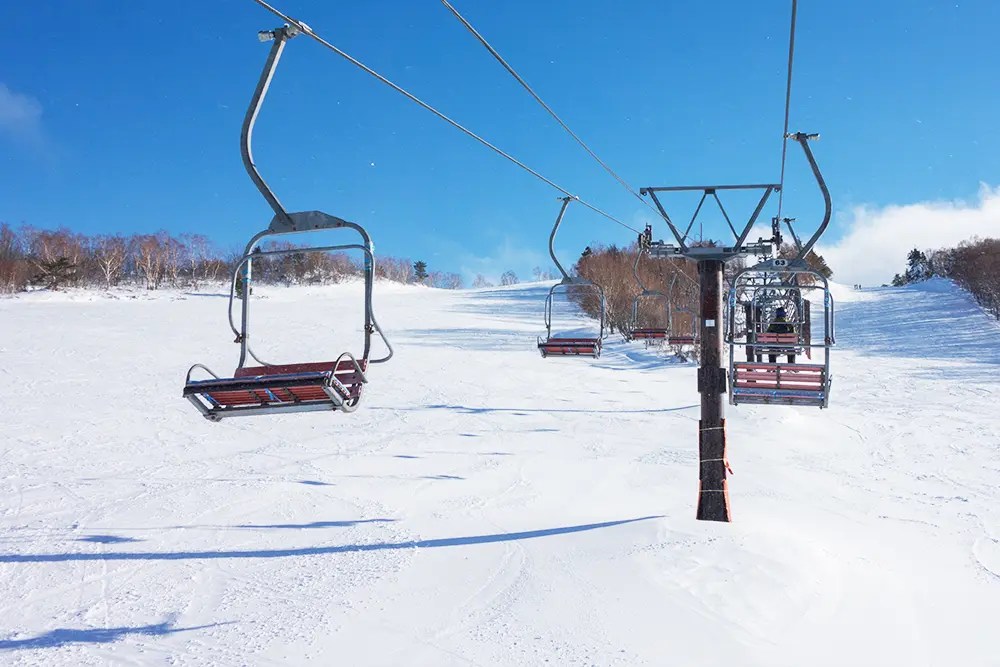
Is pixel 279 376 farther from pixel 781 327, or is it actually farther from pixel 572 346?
pixel 781 327

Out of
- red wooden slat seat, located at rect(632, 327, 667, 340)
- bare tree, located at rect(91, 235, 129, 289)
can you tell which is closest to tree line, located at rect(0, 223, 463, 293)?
bare tree, located at rect(91, 235, 129, 289)

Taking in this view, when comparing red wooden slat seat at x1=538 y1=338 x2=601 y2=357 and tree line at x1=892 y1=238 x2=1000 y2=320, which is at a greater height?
tree line at x1=892 y1=238 x2=1000 y2=320

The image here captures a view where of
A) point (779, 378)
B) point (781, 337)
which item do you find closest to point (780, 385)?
point (779, 378)

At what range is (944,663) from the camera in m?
6.46

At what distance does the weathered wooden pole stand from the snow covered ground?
21.0 inches

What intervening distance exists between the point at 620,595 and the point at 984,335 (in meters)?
39.4

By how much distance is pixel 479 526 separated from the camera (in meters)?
10.1

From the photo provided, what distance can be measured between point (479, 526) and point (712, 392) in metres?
4.05

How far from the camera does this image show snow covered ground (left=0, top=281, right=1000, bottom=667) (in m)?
6.72

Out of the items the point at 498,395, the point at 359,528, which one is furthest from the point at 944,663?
the point at 498,395

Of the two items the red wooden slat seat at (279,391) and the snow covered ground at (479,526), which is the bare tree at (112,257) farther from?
the red wooden slat seat at (279,391)

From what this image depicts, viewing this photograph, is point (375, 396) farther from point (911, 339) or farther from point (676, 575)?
point (911, 339)

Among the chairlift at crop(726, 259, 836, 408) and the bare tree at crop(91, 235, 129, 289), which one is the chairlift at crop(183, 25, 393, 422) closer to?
the chairlift at crop(726, 259, 836, 408)

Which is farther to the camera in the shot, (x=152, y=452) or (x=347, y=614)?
(x=152, y=452)
